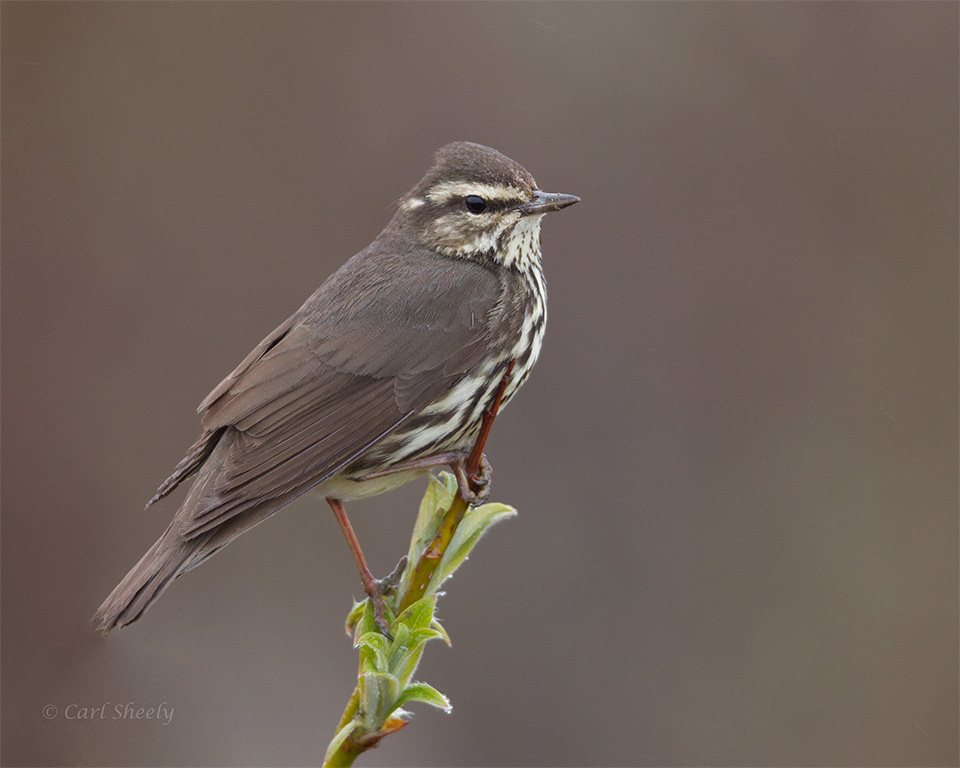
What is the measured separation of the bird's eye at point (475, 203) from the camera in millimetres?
5020

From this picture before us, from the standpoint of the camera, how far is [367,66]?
9.47 metres

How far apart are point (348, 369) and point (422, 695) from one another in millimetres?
1896

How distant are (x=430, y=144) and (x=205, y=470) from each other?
17.6ft

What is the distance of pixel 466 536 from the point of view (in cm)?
329

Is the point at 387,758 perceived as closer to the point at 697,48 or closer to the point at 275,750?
the point at 275,750

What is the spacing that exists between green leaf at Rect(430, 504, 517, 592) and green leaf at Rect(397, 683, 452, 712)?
0.31 metres

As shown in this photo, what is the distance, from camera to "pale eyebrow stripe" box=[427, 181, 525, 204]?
16.3 ft

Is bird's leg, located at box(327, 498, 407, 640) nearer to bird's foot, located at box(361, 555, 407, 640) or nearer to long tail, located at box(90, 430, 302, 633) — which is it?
bird's foot, located at box(361, 555, 407, 640)

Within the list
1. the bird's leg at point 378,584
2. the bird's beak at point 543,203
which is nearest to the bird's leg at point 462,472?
the bird's leg at point 378,584

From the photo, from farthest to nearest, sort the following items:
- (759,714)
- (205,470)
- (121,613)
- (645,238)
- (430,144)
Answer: (430,144) < (645,238) < (759,714) < (205,470) < (121,613)

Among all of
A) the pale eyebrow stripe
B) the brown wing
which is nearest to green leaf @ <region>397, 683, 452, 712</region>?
the brown wing

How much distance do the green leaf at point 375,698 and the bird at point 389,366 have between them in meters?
1.01

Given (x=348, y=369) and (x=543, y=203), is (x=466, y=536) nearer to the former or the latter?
(x=348, y=369)

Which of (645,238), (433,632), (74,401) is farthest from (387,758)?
(433,632)
